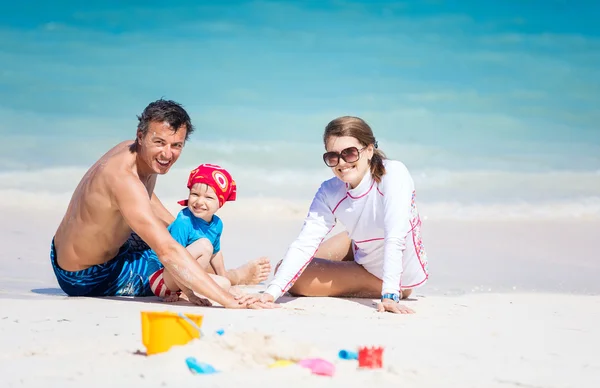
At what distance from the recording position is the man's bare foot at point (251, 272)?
657 cm

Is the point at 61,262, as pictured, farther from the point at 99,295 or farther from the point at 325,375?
the point at 325,375

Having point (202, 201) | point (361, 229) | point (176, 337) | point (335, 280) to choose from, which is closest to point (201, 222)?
point (202, 201)

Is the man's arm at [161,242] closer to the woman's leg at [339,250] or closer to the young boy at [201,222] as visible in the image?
the young boy at [201,222]

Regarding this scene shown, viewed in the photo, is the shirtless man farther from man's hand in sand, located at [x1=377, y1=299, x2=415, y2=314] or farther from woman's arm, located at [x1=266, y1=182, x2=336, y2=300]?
man's hand in sand, located at [x1=377, y1=299, x2=415, y2=314]

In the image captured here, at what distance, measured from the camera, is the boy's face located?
570 cm

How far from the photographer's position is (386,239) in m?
5.16

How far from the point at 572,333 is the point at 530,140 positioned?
1726 centimetres

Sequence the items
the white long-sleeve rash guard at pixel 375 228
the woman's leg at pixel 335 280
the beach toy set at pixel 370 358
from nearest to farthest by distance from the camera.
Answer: the beach toy set at pixel 370 358
the white long-sleeve rash guard at pixel 375 228
the woman's leg at pixel 335 280

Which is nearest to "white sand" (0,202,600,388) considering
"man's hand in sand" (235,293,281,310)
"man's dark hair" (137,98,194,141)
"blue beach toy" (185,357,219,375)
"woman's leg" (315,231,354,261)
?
"blue beach toy" (185,357,219,375)

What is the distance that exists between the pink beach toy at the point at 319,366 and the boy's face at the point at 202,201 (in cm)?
283

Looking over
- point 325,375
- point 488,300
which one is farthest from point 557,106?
point 325,375

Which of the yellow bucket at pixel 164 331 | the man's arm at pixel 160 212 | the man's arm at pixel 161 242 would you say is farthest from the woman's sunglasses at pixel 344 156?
the yellow bucket at pixel 164 331

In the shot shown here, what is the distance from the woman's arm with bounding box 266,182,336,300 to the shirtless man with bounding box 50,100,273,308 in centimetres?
38

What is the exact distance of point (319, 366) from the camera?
296 centimetres
